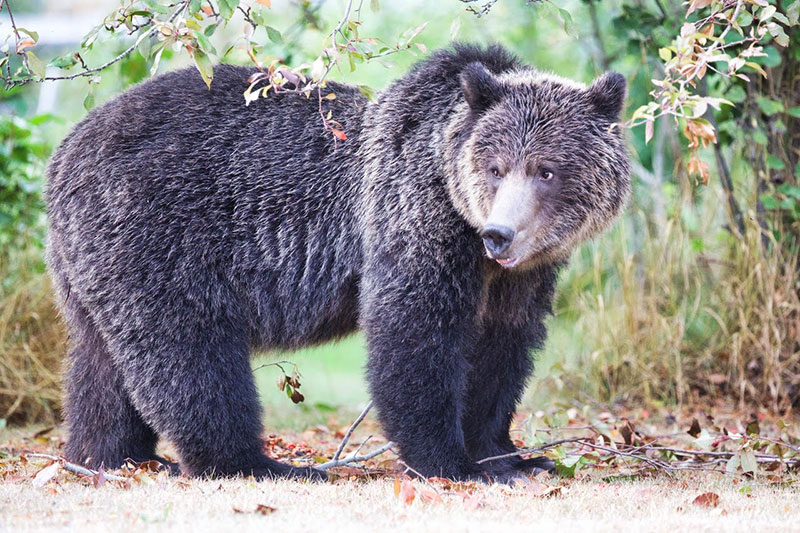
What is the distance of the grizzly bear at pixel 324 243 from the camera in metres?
5.01

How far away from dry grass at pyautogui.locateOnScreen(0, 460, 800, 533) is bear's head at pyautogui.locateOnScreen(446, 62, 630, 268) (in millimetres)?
1254

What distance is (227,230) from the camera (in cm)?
545

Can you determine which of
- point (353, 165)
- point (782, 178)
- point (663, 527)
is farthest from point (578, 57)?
point (663, 527)

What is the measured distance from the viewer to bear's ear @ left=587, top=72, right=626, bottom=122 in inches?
199

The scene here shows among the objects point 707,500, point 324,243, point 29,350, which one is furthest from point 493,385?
point 29,350

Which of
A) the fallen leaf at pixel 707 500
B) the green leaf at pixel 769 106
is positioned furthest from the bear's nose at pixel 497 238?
the green leaf at pixel 769 106

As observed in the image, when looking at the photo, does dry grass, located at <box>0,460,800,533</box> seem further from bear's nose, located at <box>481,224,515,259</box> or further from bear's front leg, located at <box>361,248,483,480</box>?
bear's nose, located at <box>481,224,515,259</box>

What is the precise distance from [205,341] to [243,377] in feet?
0.96

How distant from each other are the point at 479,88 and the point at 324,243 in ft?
4.22

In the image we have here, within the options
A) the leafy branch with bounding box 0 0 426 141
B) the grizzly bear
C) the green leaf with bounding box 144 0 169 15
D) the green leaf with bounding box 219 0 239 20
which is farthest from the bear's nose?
the green leaf with bounding box 144 0 169 15

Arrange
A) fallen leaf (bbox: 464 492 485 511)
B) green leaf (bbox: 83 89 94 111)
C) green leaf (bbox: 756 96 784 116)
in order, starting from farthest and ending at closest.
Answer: green leaf (bbox: 756 96 784 116) < green leaf (bbox: 83 89 94 111) < fallen leaf (bbox: 464 492 485 511)

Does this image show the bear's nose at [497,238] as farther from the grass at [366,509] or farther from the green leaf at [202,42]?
the green leaf at [202,42]

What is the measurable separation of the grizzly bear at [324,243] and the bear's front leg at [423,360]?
1 centimetres

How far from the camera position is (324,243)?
5.57 m
